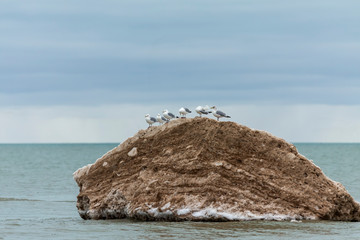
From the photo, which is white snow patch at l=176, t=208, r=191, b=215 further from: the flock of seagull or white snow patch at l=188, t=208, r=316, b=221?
the flock of seagull

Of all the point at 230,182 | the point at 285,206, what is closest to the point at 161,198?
the point at 230,182

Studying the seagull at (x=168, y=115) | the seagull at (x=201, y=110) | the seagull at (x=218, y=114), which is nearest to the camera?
the seagull at (x=218, y=114)

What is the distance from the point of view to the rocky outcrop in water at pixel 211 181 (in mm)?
23781

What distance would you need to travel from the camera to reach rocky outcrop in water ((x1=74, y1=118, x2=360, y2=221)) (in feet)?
78.0

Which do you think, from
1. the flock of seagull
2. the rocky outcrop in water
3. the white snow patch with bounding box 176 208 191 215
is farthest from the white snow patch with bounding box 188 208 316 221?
the flock of seagull

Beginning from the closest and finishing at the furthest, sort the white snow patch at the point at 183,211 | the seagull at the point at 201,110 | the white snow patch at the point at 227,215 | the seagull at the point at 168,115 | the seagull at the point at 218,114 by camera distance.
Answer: the white snow patch at the point at 227,215
the white snow patch at the point at 183,211
the seagull at the point at 218,114
the seagull at the point at 168,115
the seagull at the point at 201,110

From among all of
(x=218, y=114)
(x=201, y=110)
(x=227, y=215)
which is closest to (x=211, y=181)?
(x=227, y=215)

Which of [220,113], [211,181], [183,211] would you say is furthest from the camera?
[220,113]

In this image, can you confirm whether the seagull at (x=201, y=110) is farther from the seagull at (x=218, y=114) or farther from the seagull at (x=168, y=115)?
the seagull at (x=168, y=115)

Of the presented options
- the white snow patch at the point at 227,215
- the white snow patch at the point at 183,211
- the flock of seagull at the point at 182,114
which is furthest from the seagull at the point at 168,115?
the white snow patch at the point at 227,215

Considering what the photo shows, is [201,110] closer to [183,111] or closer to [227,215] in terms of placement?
[183,111]

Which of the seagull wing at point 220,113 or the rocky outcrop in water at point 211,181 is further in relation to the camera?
the seagull wing at point 220,113

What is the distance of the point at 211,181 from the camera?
23.9 m

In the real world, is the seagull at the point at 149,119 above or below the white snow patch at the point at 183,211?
above
